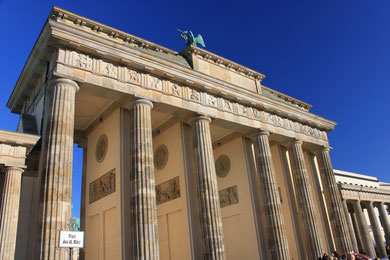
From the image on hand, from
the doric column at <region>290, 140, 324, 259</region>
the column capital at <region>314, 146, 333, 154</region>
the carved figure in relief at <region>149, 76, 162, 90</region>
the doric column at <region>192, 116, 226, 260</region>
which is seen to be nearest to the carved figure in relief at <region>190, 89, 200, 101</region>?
the doric column at <region>192, 116, 226, 260</region>

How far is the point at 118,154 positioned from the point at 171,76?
14.8 ft

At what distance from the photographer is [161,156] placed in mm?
19234

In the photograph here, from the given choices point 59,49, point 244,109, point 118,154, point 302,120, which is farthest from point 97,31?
point 302,120

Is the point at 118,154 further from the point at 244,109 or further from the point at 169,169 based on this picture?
the point at 244,109

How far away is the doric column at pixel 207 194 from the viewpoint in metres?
14.6

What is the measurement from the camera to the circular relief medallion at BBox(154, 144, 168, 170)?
1888 centimetres

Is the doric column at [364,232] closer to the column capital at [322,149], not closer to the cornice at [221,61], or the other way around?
the column capital at [322,149]

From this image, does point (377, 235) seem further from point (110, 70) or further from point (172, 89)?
point (110, 70)

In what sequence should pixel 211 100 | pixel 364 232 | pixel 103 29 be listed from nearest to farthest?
pixel 103 29 → pixel 211 100 → pixel 364 232

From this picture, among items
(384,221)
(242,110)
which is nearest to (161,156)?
(242,110)

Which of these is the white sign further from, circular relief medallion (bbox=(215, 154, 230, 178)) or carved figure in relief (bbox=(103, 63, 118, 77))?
circular relief medallion (bbox=(215, 154, 230, 178))

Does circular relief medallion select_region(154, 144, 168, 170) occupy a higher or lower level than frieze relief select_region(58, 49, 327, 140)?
lower

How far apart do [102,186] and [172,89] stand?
5838 mm

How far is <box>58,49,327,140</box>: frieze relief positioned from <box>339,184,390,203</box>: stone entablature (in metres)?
9.42
